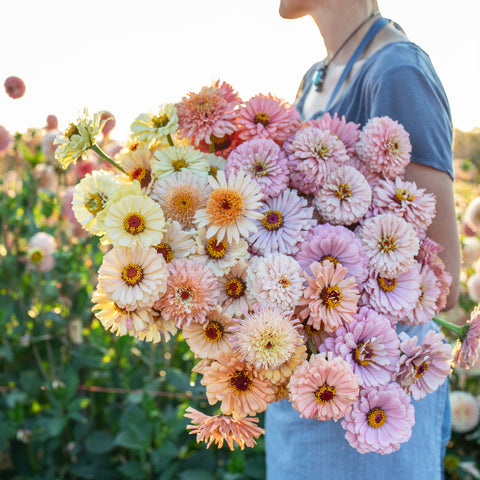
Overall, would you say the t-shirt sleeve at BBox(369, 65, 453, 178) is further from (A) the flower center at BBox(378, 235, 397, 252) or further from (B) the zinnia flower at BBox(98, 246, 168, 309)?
(B) the zinnia flower at BBox(98, 246, 168, 309)

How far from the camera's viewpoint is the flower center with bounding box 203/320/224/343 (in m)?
0.57

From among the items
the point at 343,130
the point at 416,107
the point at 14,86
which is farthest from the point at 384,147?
the point at 14,86

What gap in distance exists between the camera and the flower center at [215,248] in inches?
23.1

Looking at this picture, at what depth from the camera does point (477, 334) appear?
2.14 feet

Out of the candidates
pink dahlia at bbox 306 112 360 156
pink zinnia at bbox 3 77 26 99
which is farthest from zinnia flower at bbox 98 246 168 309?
pink zinnia at bbox 3 77 26 99

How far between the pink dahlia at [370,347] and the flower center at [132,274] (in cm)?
24

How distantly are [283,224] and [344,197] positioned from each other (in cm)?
9

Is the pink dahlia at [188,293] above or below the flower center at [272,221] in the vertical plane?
below

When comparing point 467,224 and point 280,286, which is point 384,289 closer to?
point 280,286

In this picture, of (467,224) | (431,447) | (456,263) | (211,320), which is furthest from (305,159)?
(467,224)

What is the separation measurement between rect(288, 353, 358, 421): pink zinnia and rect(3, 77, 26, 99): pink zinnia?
1263 mm

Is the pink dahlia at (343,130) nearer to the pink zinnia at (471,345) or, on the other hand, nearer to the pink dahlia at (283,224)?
the pink dahlia at (283,224)

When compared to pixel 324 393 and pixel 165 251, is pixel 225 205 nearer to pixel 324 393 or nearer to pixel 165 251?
pixel 165 251

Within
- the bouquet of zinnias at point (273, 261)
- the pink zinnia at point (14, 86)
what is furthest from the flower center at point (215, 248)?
the pink zinnia at point (14, 86)
